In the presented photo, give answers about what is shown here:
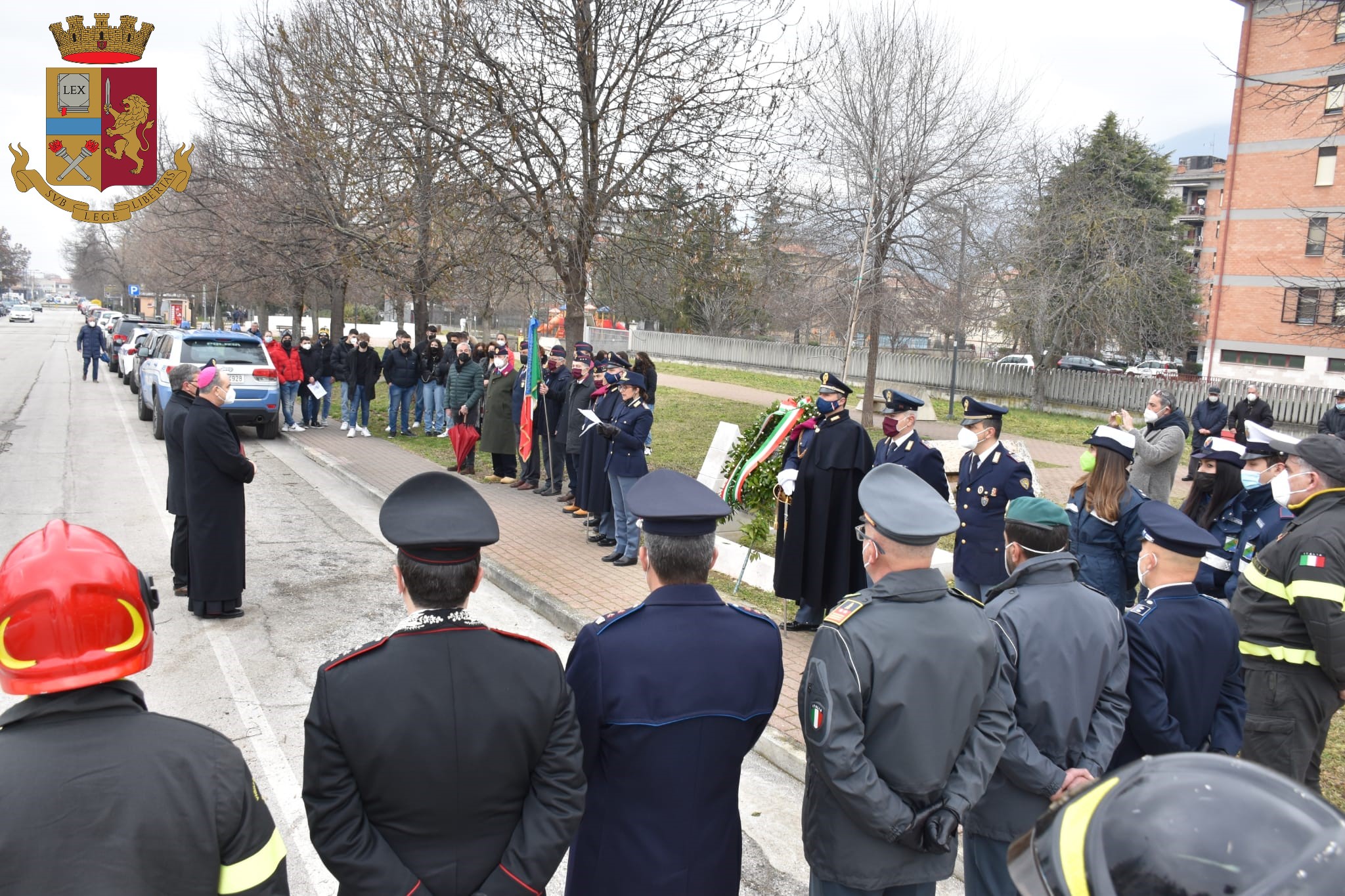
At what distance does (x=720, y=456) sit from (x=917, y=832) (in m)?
6.83

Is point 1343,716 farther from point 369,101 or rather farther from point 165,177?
point 165,177

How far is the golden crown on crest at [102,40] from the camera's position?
16203 mm

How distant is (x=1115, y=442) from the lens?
5.68m

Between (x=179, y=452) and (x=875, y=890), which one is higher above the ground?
(x=179, y=452)

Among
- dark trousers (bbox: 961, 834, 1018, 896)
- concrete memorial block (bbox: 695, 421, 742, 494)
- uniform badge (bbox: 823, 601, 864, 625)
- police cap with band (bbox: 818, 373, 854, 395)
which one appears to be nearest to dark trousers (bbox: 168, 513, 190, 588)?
concrete memorial block (bbox: 695, 421, 742, 494)

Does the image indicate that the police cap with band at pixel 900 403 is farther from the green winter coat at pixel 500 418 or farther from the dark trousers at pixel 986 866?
the green winter coat at pixel 500 418

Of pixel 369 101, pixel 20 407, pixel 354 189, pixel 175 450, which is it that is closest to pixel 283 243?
pixel 354 189

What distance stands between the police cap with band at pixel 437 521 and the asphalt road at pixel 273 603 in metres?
2.56

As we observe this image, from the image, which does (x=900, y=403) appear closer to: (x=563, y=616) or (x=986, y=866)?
(x=563, y=616)

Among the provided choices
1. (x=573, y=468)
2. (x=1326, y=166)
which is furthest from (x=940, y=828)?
(x=1326, y=166)

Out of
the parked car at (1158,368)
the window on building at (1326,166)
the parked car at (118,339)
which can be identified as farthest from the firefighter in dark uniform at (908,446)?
the parked car at (1158,368)

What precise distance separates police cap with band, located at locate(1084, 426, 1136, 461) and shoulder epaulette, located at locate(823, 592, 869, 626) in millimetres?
3368

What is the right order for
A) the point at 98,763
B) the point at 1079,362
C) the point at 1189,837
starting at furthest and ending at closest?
the point at 1079,362 → the point at 98,763 → the point at 1189,837

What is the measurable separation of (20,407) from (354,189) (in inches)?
390
